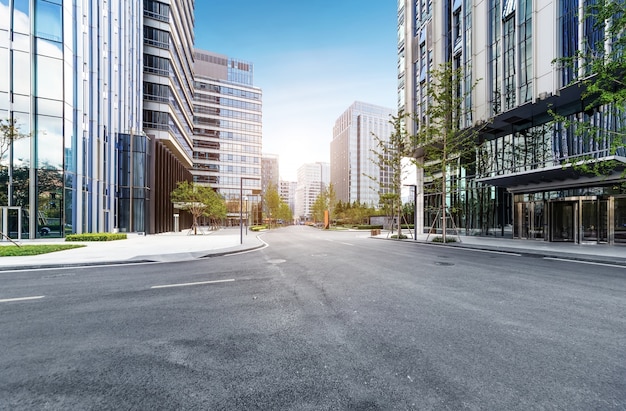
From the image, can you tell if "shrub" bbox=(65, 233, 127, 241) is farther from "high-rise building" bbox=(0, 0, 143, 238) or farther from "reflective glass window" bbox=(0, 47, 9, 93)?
"reflective glass window" bbox=(0, 47, 9, 93)

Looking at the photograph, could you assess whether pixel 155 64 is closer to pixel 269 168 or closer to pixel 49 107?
pixel 49 107

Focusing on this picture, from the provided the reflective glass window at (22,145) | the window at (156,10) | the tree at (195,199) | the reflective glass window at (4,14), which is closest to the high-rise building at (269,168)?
the window at (156,10)

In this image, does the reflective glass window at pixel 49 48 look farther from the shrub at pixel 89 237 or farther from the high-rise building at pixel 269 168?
the high-rise building at pixel 269 168

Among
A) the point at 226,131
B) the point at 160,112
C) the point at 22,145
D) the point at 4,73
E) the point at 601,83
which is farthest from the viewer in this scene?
the point at 226,131

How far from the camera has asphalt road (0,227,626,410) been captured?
2803 mm

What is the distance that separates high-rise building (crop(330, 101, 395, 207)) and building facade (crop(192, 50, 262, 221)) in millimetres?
71861

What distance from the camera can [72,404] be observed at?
2695mm

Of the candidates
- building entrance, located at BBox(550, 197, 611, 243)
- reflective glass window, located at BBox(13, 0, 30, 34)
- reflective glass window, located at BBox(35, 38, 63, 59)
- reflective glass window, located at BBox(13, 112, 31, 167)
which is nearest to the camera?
building entrance, located at BBox(550, 197, 611, 243)

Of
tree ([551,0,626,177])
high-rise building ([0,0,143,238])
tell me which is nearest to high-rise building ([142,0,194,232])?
high-rise building ([0,0,143,238])

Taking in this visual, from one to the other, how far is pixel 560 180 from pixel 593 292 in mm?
18298

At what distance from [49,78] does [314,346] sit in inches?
1175

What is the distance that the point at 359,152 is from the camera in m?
150

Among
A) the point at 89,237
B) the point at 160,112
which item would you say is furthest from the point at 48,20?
the point at 160,112

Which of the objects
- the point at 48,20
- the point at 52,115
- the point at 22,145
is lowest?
the point at 22,145
